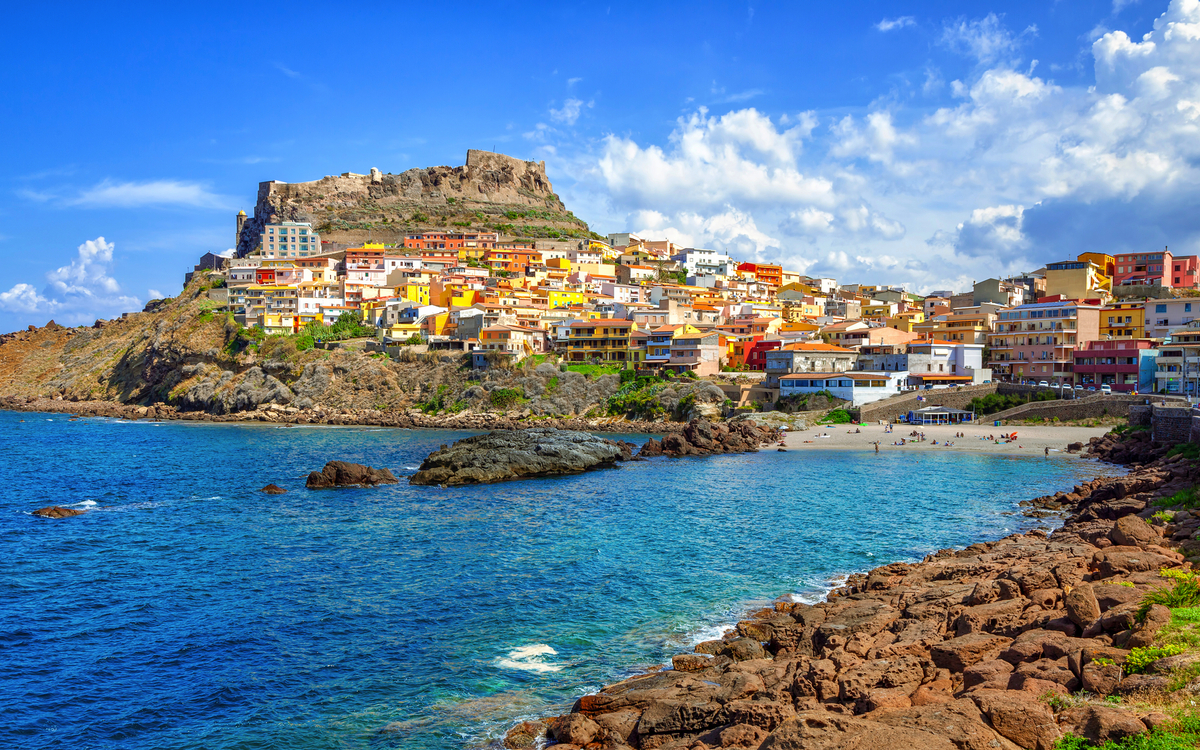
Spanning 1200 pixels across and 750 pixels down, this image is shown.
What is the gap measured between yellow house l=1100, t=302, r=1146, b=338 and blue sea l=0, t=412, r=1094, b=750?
Result: 115 feet

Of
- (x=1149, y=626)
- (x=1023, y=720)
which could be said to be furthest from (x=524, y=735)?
(x=1149, y=626)

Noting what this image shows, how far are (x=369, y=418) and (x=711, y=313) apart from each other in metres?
43.6

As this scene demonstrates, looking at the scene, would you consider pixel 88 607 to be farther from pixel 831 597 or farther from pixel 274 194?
pixel 274 194

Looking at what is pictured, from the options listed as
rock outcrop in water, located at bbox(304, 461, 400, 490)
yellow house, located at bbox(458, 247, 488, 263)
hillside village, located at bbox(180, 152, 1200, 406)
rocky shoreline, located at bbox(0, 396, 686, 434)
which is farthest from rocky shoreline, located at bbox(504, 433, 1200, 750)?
yellow house, located at bbox(458, 247, 488, 263)

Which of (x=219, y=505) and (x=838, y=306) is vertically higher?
(x=838, y=306)

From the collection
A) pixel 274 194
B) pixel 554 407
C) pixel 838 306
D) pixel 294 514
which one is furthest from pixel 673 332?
pixel 274 194

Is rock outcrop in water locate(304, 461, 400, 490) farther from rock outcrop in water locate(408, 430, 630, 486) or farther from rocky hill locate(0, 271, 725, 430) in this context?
rocky hill locate(0, 271, 725, 430)

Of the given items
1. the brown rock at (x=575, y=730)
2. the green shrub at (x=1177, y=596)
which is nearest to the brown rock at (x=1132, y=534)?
the green shrub at (x=1177, y=596)

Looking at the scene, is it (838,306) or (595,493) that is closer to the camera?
(595,493)

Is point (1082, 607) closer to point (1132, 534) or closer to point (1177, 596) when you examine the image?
point (1177, 596)

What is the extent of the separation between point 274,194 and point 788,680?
154889 millimetres

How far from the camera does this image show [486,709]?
1375 cm

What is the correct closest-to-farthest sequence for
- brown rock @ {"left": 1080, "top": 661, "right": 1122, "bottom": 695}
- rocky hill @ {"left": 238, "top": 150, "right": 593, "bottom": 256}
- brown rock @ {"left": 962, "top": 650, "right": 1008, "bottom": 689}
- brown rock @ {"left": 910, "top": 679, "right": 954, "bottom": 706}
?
1. brown rock @ {"left": 1080, "top": 661, "right": 1122, "bottom": 695}
2. brown rock @ {"left": 910, "top": 679, "right": 954, "bottom": 706}
3. brown rock @ {"left": 962, "top": 650, "right": 1008, "bottom": 689}
4. rocky hill @ {"left": 238, "top": 150, "right": 593, "bottom": 256}

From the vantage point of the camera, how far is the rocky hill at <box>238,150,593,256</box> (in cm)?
14325
